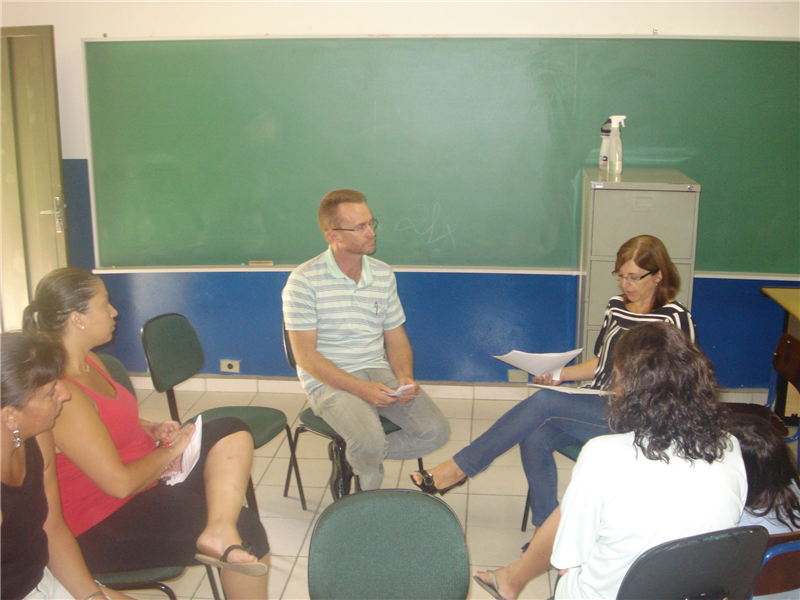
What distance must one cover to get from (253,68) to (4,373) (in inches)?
Answer: 105

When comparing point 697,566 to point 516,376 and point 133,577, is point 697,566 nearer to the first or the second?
point 133,577

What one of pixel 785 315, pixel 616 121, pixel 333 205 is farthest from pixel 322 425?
pixel 785 315

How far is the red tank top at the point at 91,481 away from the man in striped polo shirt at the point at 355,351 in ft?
2.60

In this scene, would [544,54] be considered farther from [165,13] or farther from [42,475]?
[42,475]

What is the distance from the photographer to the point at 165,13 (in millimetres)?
3744

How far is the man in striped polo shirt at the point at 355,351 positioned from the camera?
8.38ft

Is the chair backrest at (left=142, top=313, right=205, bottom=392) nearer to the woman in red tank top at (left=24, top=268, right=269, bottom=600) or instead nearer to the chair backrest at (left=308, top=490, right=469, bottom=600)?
the woman in red tank top at (left=24, top=268, right=269, bottom=600)

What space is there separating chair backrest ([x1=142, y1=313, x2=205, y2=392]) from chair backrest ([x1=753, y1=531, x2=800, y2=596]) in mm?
2199

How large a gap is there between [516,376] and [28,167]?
3.23 m

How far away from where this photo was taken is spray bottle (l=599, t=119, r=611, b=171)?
3.42 metres

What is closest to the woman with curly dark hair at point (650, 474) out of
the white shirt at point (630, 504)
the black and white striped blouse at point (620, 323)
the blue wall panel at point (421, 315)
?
the white shirt at point (630, 504)

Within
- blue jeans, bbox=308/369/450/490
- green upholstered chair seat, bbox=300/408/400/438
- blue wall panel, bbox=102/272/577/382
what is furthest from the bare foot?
blue wall panel, bbox=102/272/577/382

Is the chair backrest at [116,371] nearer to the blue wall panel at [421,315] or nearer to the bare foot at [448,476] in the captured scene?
the bare foot at [448,476]

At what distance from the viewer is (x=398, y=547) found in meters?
1.48
